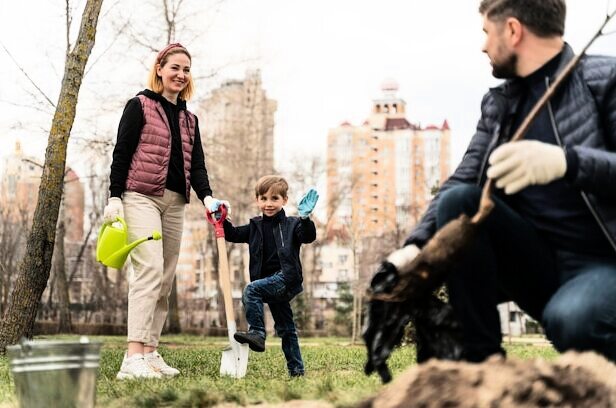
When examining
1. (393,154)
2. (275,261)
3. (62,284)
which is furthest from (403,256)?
(393,154)

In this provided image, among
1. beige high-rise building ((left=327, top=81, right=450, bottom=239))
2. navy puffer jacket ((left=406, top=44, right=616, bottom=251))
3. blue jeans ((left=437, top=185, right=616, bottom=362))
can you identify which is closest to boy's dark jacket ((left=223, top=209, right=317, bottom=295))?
navy puffer jacket ((left=406, top=44, right=616, bottom=251))

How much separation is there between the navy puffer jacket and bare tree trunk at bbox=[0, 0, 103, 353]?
5.28m

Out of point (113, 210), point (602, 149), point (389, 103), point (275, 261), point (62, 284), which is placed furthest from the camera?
point (389, 103)

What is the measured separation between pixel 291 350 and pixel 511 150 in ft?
10.1

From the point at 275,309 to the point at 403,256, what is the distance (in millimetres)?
2671

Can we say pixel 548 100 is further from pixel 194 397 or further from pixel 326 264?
pixel 326 264

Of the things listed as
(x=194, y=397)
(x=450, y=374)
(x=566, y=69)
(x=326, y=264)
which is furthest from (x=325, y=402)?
(x=326, y=264)

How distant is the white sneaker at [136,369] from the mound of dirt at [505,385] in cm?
245

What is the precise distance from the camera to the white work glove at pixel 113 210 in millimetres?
4672

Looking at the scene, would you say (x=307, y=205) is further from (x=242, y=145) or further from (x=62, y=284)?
(x=242, y=145)

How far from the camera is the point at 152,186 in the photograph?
484cm

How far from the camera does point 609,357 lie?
2389 millimetres

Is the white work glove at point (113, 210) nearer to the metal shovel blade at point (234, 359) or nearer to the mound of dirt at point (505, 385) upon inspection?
the metal shovel blade at point (234, 359)

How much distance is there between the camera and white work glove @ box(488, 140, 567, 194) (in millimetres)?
2344
